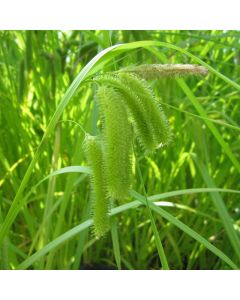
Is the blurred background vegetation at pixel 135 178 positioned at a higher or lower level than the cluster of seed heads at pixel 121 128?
lower

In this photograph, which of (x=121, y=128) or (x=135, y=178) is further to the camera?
(x=135, y=178)

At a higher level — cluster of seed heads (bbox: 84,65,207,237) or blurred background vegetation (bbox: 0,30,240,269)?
cluster of seed heads (bbox: 84,65,207,237)

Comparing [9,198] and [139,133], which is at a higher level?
[139,133]

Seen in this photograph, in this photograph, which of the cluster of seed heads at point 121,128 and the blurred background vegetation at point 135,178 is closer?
the cluster of seed heads at point 121,128

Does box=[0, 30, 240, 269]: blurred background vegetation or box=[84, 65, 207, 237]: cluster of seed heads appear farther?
box=[0, 30, 240, 269]: blurred background vegetation

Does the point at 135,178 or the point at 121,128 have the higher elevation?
the point at 121,128
